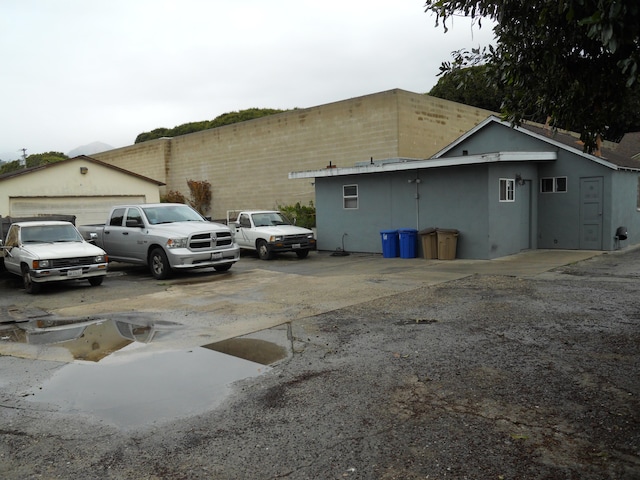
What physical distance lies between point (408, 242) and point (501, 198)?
10.3 feet

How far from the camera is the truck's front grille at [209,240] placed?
13781 millimetres

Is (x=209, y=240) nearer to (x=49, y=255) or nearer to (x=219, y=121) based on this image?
(x=49, y=255)

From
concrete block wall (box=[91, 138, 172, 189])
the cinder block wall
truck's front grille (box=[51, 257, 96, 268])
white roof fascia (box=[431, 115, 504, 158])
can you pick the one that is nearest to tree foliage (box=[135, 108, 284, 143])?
concrete block wall (box=[91, 138, 172, 189])

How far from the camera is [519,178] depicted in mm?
17219

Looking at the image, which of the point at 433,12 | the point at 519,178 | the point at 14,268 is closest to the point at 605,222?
the point at 519,178

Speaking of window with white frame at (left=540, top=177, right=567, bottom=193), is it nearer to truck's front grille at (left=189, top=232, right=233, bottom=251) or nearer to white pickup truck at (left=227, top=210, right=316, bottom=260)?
white pickup truck at (left=227, top=210, right=316, bottom=260)

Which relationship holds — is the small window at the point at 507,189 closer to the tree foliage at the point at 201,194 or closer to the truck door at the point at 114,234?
the truck door at the point at 114,234

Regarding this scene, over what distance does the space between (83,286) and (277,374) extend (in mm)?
9071

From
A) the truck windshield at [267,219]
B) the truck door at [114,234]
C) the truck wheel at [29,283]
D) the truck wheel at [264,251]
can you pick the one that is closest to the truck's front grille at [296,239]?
the truck wheel at [264,251]

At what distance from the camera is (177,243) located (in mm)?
13609

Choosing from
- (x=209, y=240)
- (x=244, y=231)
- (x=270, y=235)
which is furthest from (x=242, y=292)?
(x=244, y=231)

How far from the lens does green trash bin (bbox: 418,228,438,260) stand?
16600mm

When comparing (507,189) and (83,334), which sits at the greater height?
(507,189)

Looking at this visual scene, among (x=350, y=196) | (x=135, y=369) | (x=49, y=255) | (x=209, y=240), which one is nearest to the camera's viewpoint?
(x=135, y=369)
